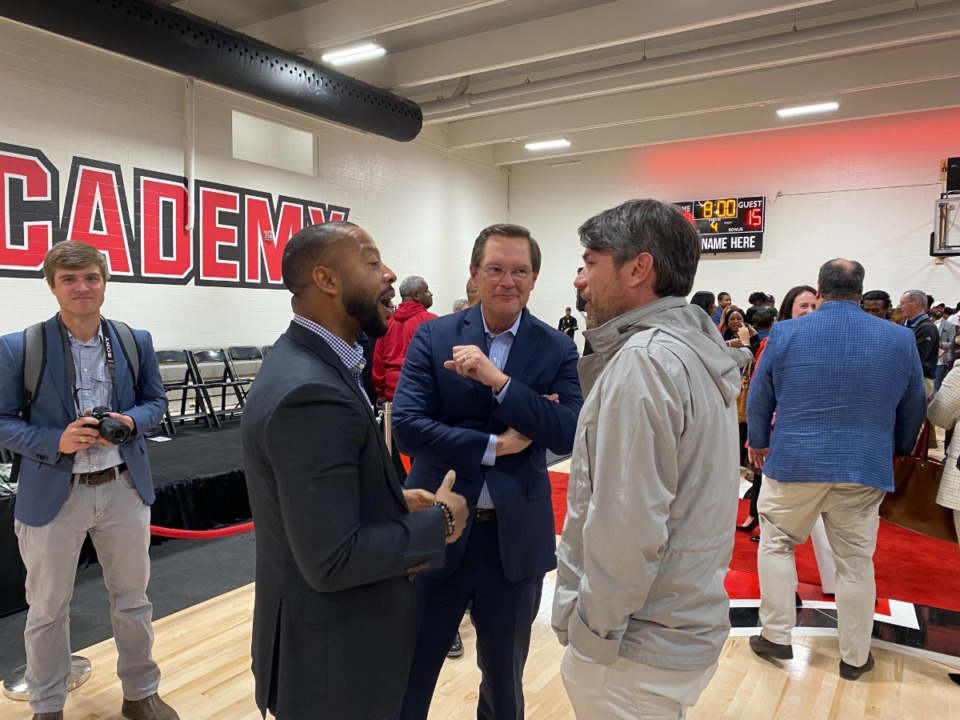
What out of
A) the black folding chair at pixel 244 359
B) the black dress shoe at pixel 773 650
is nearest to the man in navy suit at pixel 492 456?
the black dress shoe at pixel 773 650

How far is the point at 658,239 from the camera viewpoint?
133 cm

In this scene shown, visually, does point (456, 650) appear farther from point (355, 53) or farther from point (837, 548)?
point (355, 53)

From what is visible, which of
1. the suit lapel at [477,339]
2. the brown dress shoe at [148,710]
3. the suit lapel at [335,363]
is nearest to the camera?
the suit lapel at [335,363]

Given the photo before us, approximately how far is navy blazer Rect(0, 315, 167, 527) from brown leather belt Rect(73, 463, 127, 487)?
0.12 feet

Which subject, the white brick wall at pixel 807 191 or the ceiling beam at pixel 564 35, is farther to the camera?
the white brick wall at pixel 807 191

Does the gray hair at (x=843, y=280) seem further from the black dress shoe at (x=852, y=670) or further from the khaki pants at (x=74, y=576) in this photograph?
the khaki pants at (x=74, y=576)

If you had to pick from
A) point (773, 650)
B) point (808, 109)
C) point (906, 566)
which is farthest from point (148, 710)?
point (808, 109)

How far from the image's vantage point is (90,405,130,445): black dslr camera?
2.25 metres

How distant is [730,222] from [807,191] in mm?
1204

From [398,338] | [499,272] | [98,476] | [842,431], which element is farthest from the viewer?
[398,338]

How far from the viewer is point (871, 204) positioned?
10078 millimetres

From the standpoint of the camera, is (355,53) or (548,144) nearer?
(355,53)

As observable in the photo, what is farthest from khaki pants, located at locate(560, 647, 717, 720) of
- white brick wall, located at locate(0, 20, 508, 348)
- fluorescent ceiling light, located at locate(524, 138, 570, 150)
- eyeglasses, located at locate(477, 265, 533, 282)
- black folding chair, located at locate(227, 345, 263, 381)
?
fluorescent ceiling light, located at locate(524, 138, 570, 150)

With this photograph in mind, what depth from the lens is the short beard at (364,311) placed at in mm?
1324
